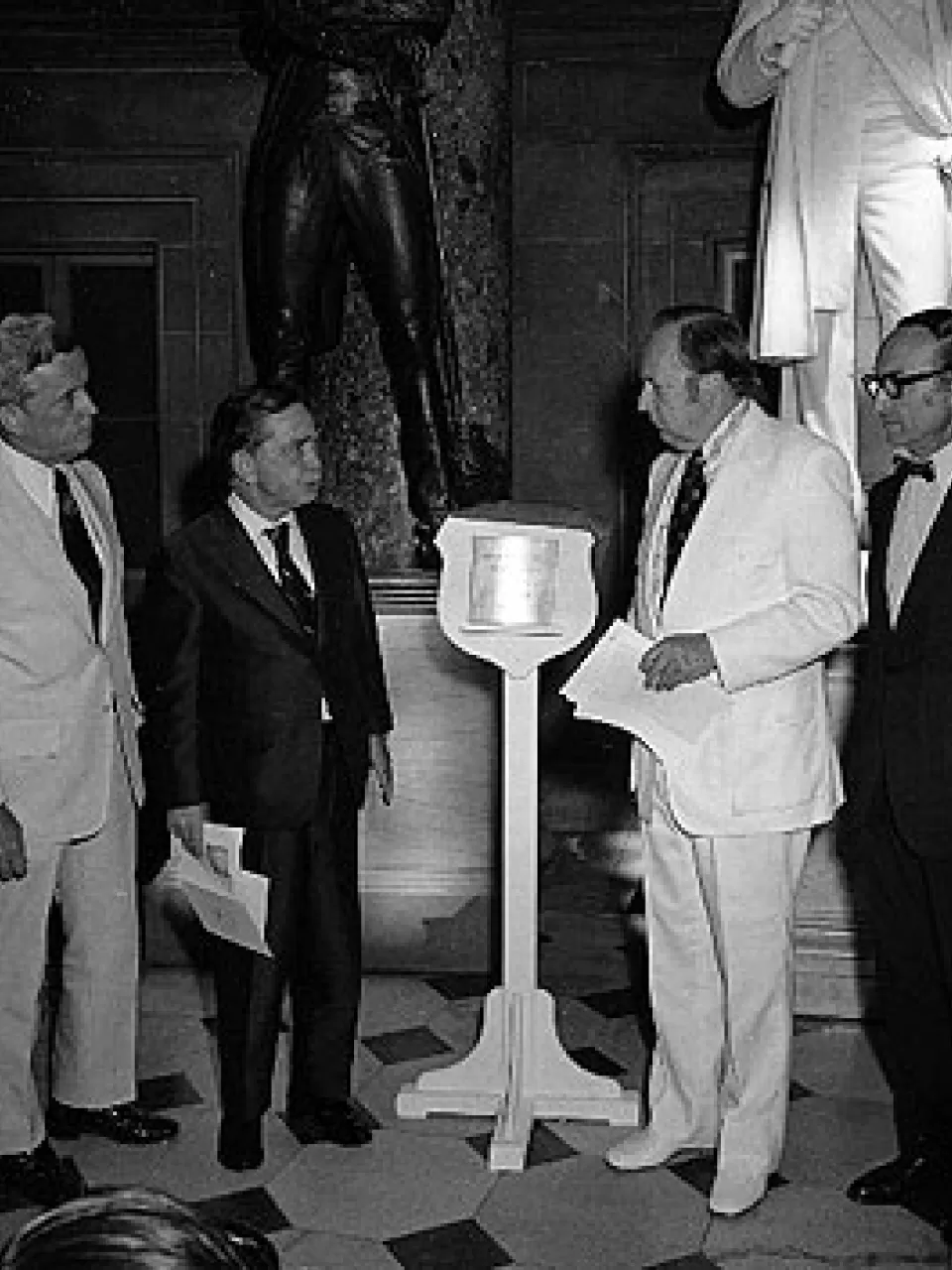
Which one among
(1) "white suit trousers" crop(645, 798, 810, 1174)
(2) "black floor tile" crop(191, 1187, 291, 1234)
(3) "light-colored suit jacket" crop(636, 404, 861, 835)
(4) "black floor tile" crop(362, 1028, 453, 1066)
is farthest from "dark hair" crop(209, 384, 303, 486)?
(4) "black floor tile" crop(362, 1028, 453, 1066)

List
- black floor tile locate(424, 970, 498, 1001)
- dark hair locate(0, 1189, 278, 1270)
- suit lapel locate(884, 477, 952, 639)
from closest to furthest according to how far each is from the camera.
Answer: dark hair locate(0, 1189, 278, 1270) → suit lapel locate(884, 477, 952, 639) → black floor tile locate(424, 970, 498, 1001)

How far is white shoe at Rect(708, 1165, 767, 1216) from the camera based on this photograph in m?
3.35

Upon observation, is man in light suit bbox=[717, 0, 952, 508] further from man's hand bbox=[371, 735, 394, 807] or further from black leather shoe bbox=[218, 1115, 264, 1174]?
black leather shoe bbox=[218, 1115, 264, 1174]

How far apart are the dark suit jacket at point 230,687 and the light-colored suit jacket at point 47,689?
0.11 m

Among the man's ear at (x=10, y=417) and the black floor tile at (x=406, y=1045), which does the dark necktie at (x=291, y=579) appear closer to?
the man's ear at (x=10, y=417)

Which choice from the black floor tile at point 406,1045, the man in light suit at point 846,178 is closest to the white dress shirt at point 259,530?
the black floor tile at point 406,1045

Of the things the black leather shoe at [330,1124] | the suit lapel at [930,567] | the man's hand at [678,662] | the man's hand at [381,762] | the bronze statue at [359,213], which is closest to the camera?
the suit lapel at [930,567]

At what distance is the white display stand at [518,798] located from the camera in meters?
3.65

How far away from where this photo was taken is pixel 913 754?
3.20m

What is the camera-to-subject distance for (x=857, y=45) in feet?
15.5

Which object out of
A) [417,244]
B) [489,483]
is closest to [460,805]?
[489,483]

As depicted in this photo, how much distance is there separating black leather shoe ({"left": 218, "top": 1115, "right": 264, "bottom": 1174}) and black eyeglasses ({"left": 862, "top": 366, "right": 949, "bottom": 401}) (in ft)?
5.75

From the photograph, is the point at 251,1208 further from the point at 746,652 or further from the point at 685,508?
the point at 685,508

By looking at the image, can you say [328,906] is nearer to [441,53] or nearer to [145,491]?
[441,53]
